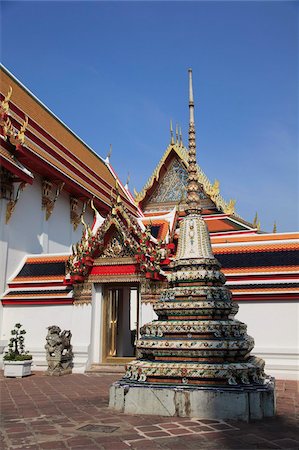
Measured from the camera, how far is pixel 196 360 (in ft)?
17.3

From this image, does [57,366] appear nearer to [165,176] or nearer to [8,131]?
[8,131]

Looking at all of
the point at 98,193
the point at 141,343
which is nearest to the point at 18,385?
the point at 141,343

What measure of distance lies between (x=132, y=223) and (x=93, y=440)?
21.1ft

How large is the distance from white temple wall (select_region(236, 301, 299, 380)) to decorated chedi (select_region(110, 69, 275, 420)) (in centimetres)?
358

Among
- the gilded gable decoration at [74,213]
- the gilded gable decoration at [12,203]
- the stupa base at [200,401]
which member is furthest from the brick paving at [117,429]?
the gilded gable decoration at [74,213]

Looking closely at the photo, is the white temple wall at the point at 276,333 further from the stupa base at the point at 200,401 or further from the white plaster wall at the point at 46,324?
the stupa base at the point at 200,401

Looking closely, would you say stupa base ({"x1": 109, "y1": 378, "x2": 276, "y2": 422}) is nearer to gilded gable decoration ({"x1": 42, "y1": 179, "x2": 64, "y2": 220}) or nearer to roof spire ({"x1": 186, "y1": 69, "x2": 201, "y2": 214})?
roof spire ({"x1": 186, "y1": 69, "x2": 201, "y2": 214})

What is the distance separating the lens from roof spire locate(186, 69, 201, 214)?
661 cm

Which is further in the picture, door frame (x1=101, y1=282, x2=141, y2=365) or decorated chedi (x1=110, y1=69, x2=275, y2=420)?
door frame (x1=101, y1=282, x2=141, y2=365)

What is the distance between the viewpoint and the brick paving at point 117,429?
3.79 metres

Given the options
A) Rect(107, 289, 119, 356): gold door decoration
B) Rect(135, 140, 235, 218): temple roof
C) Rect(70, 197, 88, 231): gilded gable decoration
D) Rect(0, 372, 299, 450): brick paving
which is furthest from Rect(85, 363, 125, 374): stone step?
Rect(135, 140, 235, 218): temple roof

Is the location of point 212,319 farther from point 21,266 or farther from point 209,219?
point 209,219

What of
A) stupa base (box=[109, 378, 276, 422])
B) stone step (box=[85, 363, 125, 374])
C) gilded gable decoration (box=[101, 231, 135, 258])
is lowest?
stone step (box=[85, 363, 125, 374])

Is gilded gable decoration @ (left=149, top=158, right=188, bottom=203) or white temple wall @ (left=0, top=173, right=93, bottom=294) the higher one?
gilded gable decoration @ (left=149, top=158, right=188, bottom=203)
